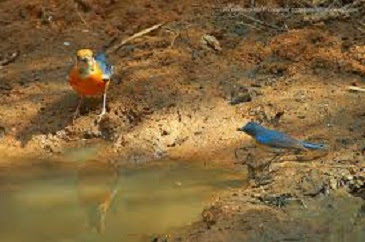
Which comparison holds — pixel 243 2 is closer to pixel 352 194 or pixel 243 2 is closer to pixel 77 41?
pixel 77 41

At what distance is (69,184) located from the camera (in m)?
6.48

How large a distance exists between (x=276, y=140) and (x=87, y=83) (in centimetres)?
212

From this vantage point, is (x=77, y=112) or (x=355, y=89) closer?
(x=355, y=89)

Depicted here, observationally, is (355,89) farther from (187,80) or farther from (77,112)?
(77,112)

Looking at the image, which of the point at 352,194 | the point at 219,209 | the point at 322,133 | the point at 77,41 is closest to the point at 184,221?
the point at 219,209

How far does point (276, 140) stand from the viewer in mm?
5988

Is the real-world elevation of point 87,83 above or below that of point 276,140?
below

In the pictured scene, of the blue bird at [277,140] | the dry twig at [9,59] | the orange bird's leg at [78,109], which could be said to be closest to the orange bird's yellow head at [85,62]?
the orange bird's leg at [78,109]

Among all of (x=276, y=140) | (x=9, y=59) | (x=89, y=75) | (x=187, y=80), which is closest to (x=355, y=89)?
(x=187, y=80)

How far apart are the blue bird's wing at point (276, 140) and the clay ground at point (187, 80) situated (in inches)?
6.0

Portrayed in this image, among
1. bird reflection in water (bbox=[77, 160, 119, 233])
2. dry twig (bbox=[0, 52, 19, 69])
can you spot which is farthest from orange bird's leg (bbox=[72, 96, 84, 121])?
dry twig (bbox=[0, 52, 19, 69])

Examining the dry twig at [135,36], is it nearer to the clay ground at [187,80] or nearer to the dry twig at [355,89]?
the clay ground at [187,80]

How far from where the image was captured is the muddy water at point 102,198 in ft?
17.9

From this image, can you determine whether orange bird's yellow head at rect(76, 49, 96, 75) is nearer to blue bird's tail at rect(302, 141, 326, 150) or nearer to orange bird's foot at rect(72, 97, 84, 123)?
orange bird's foot at rect(72, 97, 84, 123)
